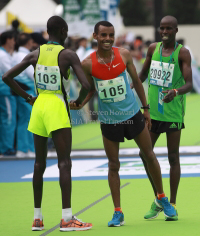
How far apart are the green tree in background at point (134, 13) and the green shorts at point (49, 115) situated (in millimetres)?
53157

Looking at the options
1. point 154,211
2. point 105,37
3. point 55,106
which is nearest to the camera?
point 55,106

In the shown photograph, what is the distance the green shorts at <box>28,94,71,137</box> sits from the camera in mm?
5594

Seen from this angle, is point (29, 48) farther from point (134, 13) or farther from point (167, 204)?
point (134, 13)

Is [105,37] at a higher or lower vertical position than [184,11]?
lower

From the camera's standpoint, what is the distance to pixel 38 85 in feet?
18.7

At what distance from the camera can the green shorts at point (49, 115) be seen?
5.59m

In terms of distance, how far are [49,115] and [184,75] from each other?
147 centimetres

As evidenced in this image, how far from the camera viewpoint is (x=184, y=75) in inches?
242

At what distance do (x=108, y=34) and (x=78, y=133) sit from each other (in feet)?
30.6

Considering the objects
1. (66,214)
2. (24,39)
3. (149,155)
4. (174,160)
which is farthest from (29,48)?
(66,214)

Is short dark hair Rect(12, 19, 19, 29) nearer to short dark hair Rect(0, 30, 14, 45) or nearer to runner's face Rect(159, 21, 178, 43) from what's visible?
short dark hair Rect(0, 30, 14, 45)

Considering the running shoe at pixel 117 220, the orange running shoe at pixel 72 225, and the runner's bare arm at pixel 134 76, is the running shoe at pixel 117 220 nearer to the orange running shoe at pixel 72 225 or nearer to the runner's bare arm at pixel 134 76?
the orange running shoe at pixel 72 225

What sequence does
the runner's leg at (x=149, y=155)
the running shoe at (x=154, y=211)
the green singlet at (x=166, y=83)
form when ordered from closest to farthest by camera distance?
the runner's leg at (x=149, y=155)
the running shoe at (x=154, y=211)
the green singlet at (x=166, y=83)

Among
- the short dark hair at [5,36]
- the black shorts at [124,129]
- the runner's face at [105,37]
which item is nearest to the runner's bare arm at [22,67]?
the runner's face at [105,37]
